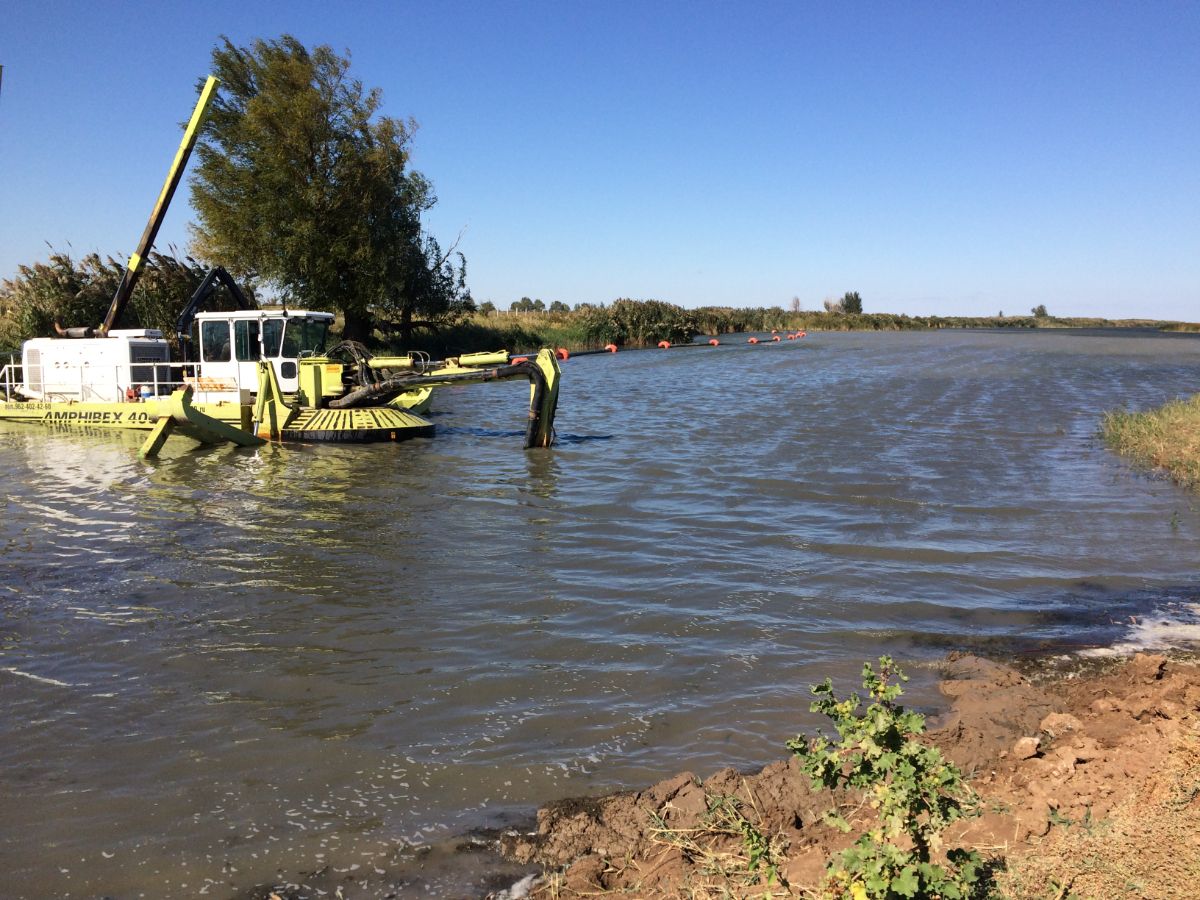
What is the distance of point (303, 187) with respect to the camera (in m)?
35.7

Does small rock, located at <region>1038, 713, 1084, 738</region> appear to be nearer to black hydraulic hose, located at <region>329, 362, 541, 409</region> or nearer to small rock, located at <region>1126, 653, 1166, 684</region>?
small rock, located at <region>1126, 653, 1166, 684</region>

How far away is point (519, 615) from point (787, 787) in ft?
12.4

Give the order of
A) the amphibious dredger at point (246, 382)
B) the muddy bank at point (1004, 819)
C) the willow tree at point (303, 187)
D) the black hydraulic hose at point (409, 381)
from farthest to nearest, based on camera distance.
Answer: the willow tree at point (303, 187)
the amphibious dredger at point (246, 382)
the black hydraulic hose at point (409, 381)
the muddy bank at point (1004, 819)

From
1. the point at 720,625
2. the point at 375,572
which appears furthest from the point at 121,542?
the point at 720,625

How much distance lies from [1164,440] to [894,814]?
1506 cm

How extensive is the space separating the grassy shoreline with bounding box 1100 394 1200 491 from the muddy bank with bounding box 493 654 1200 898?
10.0 metres

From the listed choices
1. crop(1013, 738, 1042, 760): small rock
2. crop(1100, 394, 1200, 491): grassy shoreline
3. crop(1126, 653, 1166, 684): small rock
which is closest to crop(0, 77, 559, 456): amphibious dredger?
crop(1100, 394, 1200, 491): grassy shoreline

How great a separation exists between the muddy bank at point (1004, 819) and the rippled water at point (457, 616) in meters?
0.54

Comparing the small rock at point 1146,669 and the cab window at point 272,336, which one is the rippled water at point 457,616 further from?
the cab window at point 272,336

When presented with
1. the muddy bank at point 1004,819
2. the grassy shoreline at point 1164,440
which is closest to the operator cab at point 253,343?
the grassy shoreline at point 1164,440

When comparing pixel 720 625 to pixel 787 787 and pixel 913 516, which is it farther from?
pixel 913 516

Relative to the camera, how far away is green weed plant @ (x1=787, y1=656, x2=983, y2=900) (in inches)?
119

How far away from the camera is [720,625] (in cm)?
762

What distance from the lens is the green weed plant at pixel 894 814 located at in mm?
3012
